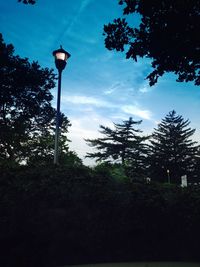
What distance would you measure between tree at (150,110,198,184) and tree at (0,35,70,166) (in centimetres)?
3520

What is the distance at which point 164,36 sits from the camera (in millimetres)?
5715

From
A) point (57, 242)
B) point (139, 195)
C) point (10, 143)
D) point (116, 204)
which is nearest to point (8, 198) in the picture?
point (57, 242)

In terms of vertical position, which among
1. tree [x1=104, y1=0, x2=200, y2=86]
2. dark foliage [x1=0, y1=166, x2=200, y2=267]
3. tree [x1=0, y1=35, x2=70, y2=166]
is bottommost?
dark foliage [x1=0, y1=166, x2=200, y2=267]

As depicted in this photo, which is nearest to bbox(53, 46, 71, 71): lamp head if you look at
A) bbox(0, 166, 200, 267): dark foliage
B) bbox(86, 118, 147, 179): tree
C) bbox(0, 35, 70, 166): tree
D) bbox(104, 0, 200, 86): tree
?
bbox(104, 0, 200, 86): tree

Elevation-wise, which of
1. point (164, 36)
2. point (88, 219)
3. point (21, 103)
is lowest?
point (88, 219)

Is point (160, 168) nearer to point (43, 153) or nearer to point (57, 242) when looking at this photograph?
point (43, 153)

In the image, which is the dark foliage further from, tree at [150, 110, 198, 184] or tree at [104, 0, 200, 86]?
tree at [150, 110, 198, 184]

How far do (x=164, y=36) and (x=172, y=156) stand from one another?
5910 centimetres

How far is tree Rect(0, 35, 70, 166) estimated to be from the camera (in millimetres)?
26812

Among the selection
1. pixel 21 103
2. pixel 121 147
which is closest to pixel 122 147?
pixel 121 147

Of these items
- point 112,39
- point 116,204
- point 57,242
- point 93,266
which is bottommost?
point 93,266

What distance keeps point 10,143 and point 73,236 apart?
23854mm

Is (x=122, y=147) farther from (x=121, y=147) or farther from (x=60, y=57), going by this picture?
(x=60, y=57)

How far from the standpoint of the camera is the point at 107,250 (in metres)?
6.57
